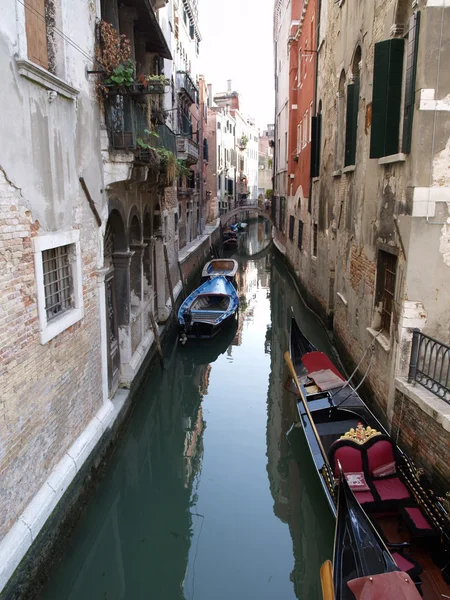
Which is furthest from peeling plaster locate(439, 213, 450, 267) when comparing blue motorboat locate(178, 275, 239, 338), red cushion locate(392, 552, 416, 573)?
blue motorboat locate(178, 275, 239, 338)

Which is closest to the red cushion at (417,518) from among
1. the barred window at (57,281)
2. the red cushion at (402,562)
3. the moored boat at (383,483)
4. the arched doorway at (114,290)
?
the moored boat at (383,483)

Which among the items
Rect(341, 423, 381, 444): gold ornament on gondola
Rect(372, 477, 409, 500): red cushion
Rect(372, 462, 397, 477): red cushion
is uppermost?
Rect(341, 423, 381, 444): gold ornament on gondola

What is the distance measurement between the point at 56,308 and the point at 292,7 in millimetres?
19080

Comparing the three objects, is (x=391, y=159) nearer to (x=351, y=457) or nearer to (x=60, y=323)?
(x=351, y=457)

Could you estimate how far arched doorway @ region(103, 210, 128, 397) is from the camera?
689 cm

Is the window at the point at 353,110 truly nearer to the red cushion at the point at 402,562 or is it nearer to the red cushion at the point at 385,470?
the red cushion at the point at 385,470

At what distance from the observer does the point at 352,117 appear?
8.45 m

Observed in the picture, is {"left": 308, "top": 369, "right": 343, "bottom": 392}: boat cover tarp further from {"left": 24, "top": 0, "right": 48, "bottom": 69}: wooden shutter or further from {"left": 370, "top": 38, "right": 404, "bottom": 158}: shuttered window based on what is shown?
{"left": 24, "top": 0, "right": 48, "bottom": 69}: wooden shutter

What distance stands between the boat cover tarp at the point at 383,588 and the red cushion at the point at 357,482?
1456 millimetres

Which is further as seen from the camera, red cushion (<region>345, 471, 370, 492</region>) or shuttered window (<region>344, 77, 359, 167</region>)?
shuttered window (<region>344, 77, 359, 167</region>)

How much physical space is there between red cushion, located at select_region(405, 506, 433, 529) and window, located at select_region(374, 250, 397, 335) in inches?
97.5

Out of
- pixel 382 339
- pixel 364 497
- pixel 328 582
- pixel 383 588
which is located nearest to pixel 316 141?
pixel 382 339

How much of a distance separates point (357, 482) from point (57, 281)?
3436 millimetres

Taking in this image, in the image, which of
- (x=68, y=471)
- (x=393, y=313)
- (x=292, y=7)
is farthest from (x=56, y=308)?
(x=292, y=7)
